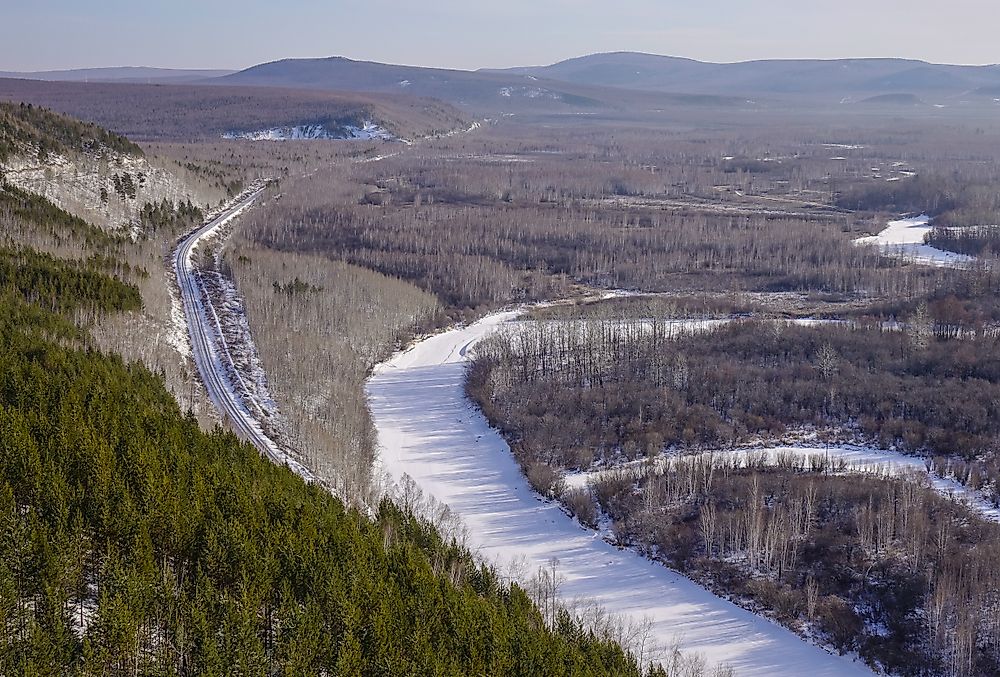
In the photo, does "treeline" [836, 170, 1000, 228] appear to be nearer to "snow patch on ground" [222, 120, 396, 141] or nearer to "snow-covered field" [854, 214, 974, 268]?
"snow-covered field" [854, 214, 974, 268]

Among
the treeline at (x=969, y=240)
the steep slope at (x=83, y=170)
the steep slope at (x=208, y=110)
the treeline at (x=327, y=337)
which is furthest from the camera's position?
the steep slope at (x=208, y=110)

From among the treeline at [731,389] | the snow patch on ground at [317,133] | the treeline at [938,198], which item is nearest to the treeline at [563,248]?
the treeline at [938,198]

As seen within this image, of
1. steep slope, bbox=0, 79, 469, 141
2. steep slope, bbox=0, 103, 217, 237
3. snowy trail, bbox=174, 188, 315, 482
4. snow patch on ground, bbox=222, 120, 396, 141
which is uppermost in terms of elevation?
steep slope, bbox=0, 79, 469, 141

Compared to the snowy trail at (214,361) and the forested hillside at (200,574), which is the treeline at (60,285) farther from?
the forested hillside at (200,574)

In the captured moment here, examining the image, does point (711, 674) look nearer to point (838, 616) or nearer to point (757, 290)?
point (838, 616)

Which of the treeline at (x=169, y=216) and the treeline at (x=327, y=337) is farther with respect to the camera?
the treeline at (x=169, y=216)

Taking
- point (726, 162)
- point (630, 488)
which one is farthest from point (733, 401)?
point (726, 162)

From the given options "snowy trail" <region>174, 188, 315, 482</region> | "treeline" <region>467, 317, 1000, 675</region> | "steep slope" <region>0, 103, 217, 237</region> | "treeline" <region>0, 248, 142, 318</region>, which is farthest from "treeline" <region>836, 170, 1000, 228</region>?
"treeline" <region>0, 248, 142, 318</region>
